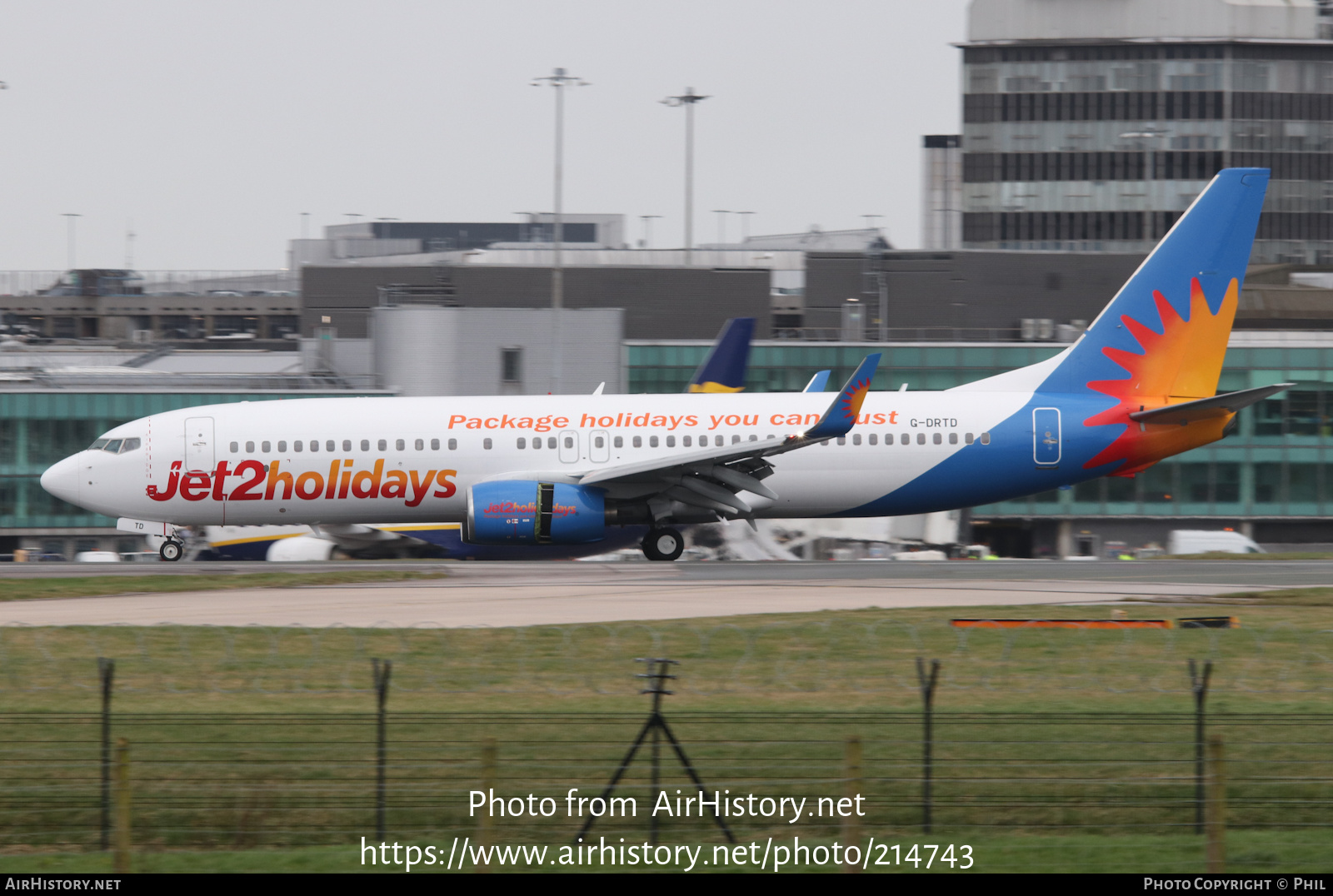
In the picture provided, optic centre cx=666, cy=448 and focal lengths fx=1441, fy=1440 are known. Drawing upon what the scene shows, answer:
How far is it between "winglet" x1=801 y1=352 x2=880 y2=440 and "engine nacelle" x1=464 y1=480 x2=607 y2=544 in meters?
4.80

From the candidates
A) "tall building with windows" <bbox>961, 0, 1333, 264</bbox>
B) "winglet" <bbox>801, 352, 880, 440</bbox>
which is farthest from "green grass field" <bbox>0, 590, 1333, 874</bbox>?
"tall building with windows" <bbox>961, 0, 1333, 264</bbox>

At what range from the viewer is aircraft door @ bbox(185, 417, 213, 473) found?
3047 cm

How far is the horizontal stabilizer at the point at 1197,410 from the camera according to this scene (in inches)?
1152

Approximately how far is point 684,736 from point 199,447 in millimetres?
20401

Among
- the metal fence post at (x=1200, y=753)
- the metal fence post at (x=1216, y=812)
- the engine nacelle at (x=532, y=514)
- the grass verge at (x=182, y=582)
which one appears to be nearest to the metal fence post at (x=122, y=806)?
the metal fence post at (x=1216, y=812)

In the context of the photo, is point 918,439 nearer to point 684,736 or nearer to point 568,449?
point 568,449

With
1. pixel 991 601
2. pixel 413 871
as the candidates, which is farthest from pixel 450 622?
pixel 413 871

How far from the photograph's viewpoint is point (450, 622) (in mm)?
19922

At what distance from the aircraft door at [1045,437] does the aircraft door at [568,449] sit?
966 cm

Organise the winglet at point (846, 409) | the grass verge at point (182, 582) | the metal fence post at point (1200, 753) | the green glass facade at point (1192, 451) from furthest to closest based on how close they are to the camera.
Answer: the green glass facade at point (1192, 451), the winglet at point (846, 409), the grass verge at point (182, 582), the metal fence post at point (1200, 753)

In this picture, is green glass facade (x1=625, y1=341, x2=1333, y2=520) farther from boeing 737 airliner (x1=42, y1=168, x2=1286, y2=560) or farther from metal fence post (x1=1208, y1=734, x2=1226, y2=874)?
metal fence post (x1=1208, y1=734, x2=1226, y2=874)

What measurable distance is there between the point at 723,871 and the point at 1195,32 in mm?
105868

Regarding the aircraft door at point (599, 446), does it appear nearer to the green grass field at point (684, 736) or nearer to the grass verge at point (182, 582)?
the grass verge at point (182, 582)

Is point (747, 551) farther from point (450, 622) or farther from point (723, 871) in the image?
point (723, 871)
